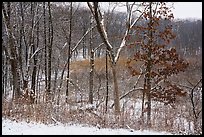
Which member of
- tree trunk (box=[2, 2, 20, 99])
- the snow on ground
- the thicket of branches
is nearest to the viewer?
the snow on ground

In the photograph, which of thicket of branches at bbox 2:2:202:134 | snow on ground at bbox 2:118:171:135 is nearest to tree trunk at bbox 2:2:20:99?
thicket of branches at bbox 2:2:202:134

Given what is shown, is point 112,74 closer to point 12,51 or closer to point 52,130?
point 12,51

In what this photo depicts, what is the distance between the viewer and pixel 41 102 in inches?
457

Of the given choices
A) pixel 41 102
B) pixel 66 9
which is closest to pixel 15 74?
pixel 41 102

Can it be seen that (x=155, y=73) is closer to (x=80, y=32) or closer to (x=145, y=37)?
(x=145, y=37)

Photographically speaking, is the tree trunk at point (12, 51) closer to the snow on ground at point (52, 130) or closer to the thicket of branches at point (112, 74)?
the thicket of branches at point (112, 74)

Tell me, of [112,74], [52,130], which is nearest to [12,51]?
[52,130]

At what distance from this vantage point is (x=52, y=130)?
927cm

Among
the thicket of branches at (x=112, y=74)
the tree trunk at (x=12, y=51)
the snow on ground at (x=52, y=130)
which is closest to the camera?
the snow on ground at (x=52, y=130)

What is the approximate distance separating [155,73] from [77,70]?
2328 centimetres

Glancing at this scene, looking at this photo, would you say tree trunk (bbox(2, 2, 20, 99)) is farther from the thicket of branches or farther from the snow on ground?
the snow on ground

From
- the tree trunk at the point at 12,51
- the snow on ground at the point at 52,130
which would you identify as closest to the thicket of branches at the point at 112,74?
the tree trunk at the point at 12,51

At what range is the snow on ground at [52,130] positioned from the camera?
29.5 ft

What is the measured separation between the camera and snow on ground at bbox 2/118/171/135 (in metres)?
8.98
